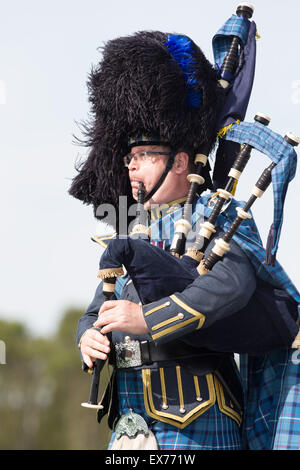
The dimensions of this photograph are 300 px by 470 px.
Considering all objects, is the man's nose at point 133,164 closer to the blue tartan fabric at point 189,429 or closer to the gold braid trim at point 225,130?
the gold braid trim at point 225,130

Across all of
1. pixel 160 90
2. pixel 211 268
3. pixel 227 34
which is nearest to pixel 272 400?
pixel 211 268

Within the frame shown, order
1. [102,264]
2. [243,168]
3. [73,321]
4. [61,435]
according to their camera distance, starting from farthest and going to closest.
Answer: [73,321]
[61,435]
[243,168]
[102,264]

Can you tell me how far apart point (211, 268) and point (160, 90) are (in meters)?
1.16

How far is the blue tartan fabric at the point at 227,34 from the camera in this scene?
4668mm

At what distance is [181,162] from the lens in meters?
4.57

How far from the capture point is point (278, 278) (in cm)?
426

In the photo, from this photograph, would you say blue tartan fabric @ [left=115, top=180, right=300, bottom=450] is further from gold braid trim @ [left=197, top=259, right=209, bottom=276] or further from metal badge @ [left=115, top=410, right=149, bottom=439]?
metal badge @ [left=115, top=410, right=149, bottom=439]

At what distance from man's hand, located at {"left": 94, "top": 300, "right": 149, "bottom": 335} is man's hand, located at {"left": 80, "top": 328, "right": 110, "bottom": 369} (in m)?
0.21

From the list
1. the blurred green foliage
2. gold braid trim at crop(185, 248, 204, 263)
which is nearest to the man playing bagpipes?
gold braid trim at crop(185, 248, 204, 263)

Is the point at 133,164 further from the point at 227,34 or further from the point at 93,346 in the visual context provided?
the point at 93,346
